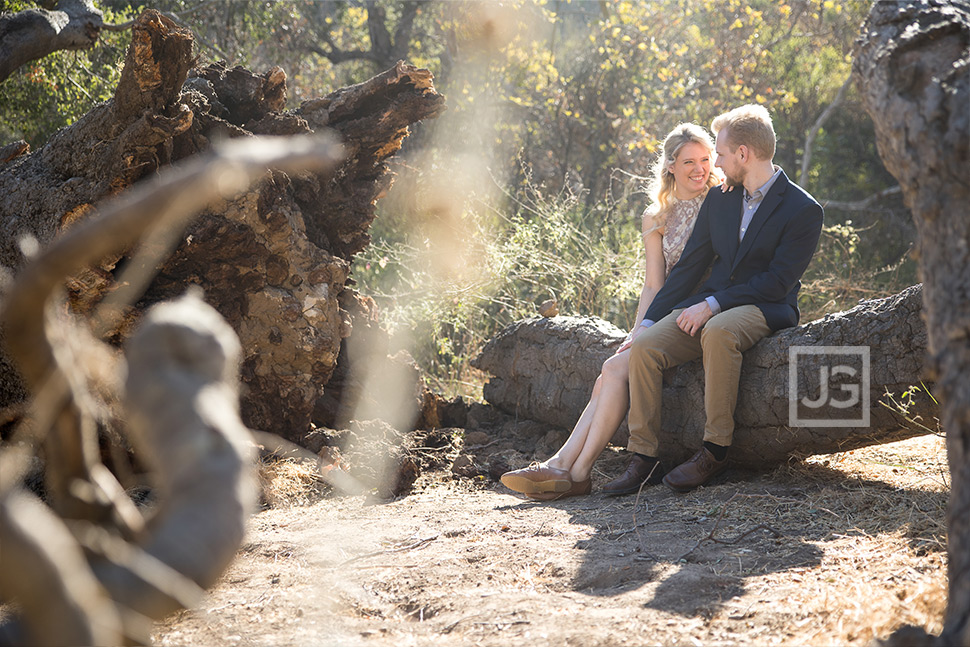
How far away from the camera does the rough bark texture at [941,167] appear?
5.80ft

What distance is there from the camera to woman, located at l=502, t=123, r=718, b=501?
14.0 ft

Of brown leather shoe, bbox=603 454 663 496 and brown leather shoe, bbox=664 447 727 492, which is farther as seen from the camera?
brown leather shoe, bbox=603 454 663 496

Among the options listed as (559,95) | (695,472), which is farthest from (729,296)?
(559,95)

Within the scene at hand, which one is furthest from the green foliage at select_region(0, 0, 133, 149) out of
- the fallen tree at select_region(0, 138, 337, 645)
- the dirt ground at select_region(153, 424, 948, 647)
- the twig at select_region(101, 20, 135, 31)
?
the fallen tree at select_region(0, 138, 337, 645)

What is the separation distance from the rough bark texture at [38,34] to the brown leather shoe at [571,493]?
4.93 metres

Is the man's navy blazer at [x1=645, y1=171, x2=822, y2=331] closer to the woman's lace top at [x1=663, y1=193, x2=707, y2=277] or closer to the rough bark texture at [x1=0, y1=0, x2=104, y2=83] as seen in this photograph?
the woman's lace top at [x1=663, y1=193, x2=707, y2=277]

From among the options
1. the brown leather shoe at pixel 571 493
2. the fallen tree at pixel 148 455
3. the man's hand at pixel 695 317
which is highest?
the man's hand at pixel 695 317

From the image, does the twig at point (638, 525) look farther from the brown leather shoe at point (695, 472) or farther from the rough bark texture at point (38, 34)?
the rough bark texture at point (38, 34)

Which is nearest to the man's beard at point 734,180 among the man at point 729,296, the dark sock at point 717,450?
the man at point 729,296

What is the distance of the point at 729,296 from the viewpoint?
4.07m

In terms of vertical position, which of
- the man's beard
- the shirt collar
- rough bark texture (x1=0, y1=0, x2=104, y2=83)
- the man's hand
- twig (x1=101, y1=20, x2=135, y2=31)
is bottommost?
the man's hand

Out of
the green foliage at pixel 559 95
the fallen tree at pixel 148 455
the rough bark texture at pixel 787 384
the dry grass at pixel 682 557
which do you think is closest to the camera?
the fallen tree at pixel 148 455

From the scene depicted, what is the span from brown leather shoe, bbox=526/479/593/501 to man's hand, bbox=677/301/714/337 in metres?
1.03

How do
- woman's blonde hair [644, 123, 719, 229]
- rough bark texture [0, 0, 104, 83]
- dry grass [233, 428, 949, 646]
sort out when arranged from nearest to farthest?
dry grass [233, 428, 949, 646], woman's blonde hair [644, 123, 719, 229], rough bark texture [0, 0, 104, 83]
